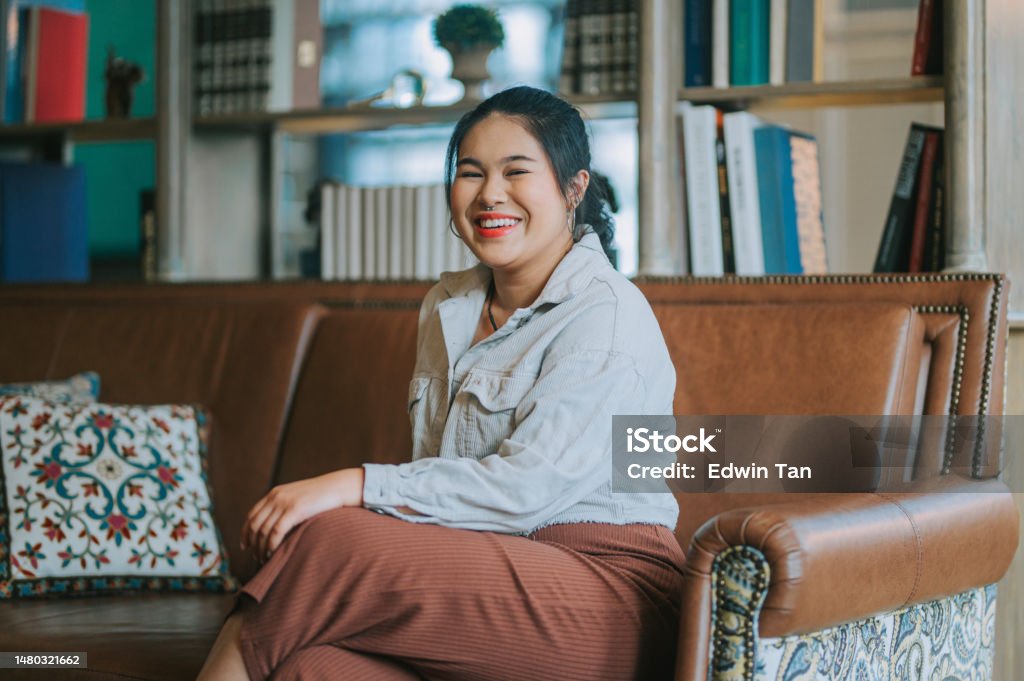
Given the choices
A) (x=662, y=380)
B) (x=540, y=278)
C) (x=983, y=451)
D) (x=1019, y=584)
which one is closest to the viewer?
(x=662, y=380)

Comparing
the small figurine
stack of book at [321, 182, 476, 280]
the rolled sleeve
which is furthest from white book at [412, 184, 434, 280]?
the rolled sleeve

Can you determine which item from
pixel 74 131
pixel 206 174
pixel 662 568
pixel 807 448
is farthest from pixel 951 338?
pixel 74 131

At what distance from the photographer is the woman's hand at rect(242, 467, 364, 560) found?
50.9 inches

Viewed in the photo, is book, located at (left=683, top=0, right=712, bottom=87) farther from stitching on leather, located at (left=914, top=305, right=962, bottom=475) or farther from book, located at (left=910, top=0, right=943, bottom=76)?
stitching on leather, located at (left=914, top=305, right=962, bottom=475)

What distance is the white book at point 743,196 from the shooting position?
85.9 inches

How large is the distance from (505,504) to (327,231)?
4.47ft

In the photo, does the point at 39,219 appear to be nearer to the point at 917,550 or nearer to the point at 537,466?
the point at 537,466

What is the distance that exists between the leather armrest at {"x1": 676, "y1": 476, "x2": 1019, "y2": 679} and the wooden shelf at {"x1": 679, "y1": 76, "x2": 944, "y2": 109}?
0.83 meters

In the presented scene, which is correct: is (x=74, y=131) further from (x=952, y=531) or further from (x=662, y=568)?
(x=952, y=531)

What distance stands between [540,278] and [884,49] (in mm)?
2212

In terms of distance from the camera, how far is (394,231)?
2.54 meters

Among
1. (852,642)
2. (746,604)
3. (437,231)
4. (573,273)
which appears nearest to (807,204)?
(437,231)

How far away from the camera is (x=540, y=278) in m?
1.63

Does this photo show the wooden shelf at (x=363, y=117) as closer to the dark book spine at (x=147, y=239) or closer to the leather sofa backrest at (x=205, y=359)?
the dark book spine at (x=147, y=239)
